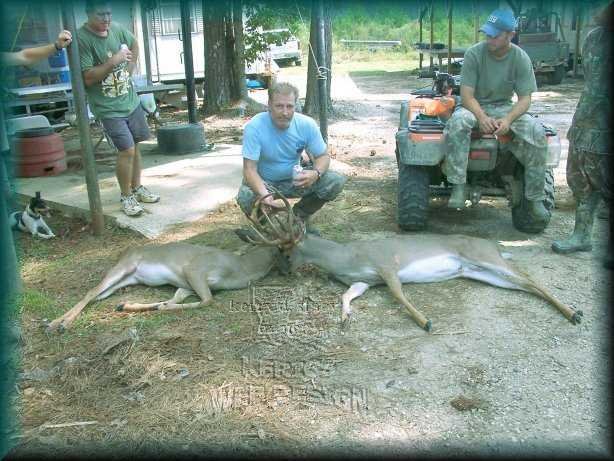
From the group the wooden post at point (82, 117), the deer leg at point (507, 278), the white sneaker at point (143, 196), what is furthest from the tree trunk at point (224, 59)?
the deer leg at point (507, 278)

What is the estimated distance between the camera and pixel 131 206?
240 inches

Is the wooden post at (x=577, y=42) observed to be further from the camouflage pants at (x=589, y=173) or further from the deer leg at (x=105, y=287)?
the deer leg at (x=105, y=287)

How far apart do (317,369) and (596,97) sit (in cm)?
309

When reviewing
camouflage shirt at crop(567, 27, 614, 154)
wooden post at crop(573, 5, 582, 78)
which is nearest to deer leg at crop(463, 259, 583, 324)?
camouflage shirt at crop(567, 27, 614, 154)

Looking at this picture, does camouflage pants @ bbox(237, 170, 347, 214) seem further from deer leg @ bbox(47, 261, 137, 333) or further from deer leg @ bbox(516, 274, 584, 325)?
deer leg @ bbox(516, 274, 584, 325)

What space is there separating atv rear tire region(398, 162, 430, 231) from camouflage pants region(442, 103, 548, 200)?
36 centimetres

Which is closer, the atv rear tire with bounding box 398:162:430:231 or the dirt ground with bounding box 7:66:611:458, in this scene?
the dirt ground with bounding box 7:66:611:458

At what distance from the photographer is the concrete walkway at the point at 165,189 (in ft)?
20.2

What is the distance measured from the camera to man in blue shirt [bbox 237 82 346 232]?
488 centimetres

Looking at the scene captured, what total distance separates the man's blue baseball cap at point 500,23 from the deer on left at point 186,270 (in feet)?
8.48

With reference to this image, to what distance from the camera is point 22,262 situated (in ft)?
18.2

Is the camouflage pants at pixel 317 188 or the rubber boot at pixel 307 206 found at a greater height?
the camouflage pants at pixel 317 188

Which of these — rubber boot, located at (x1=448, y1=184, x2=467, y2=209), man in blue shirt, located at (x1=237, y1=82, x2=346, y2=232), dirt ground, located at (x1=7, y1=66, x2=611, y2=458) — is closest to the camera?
dirt ground, located at (x1=7, y1=66, x2=611, y2=458)

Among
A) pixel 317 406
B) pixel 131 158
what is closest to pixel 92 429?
pixel 317 406
